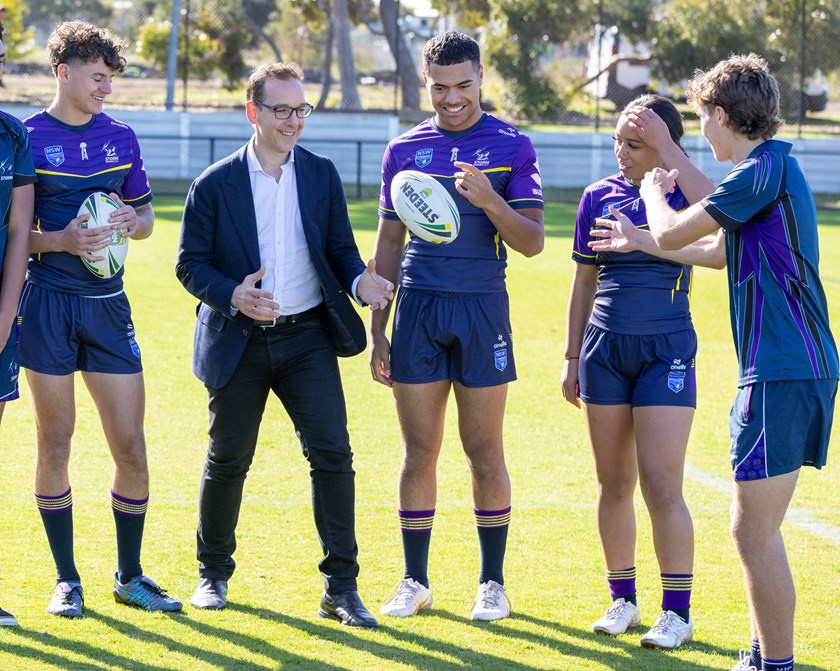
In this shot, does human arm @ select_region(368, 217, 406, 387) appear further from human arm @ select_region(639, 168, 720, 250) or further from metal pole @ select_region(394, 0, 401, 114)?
metal pole @ select_region(394, 0, 401, 114)

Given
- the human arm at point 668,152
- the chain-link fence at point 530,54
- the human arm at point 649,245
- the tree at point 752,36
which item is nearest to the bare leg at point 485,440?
the human arm at point 649,245

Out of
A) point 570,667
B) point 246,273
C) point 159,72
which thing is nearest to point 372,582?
point 570,667

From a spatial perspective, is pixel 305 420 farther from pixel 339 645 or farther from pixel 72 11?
pixel 72 11

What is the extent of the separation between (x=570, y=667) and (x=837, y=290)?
1050 centimetres

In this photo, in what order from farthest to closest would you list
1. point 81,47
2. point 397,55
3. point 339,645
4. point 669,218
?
1. point 397,55
2. point 81,47
3. point 339,645
4. point 669,218

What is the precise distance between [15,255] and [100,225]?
37 centimetres

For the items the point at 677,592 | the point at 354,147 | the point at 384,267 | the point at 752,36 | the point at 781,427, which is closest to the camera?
the point at 781,427

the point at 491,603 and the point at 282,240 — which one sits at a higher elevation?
the point at 282,240

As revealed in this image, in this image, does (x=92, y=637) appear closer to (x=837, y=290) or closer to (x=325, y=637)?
(x=325, y=637)

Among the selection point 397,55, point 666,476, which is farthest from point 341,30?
point 666,476

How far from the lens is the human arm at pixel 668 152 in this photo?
4.40 m

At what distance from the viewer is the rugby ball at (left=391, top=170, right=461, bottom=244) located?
15.1 feet

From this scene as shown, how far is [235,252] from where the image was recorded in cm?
462

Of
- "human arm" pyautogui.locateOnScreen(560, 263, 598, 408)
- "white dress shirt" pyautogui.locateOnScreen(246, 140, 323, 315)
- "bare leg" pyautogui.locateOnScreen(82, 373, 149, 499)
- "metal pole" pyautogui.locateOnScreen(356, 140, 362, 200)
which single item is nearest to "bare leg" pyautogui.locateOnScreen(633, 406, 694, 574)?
"human arm" pyautogui.locateOnScreen(560, 263, 598, 408)
